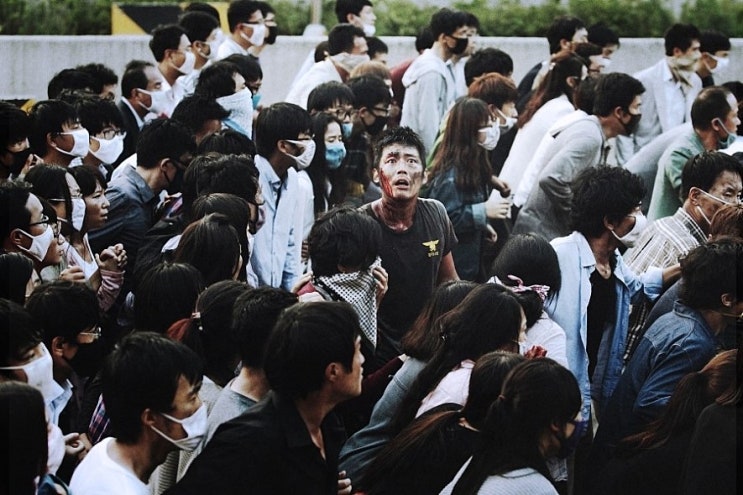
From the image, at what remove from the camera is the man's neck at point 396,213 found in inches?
282

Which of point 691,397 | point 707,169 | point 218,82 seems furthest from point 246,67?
point 691,397

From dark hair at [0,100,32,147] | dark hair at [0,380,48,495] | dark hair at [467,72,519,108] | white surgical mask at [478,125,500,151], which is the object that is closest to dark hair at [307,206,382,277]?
dark hair at [0,100,32,147]

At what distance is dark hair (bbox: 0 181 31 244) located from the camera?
→ 245 inches

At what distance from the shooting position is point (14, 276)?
18.6 feet

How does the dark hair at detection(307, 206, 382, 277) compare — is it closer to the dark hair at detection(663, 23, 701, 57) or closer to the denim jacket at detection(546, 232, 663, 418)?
the denim jacket at detection(546, 232, 663, 418)

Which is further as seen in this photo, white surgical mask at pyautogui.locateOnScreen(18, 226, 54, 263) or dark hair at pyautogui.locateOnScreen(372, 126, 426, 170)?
dark hair at pyautogui.locateOnScreen(372, 126, 426, 170)

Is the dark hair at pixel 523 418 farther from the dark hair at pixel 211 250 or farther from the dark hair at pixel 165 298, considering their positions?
the dark hair at pixel 211 250

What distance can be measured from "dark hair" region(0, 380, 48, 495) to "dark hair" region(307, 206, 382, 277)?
2.26 meters

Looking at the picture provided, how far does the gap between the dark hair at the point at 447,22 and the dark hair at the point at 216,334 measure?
261 inches

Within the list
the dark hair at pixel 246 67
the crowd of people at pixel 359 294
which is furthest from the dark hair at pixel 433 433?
the dark hair at pixel 246 67

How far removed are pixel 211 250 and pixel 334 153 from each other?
2.89 meters

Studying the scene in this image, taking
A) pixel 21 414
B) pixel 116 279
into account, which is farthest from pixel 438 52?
pixel 21 414

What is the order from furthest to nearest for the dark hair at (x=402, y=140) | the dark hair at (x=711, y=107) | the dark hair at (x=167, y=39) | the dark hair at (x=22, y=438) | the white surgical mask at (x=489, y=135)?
the dark hair at (x=167, y=39), the dark hair at (x=711, y=107), the white surgical mask at (x=489, y=135), the dark hair at (x=402, y=140), the dark hair at (x=22, y=438)

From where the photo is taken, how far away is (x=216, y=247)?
611 centimetres
